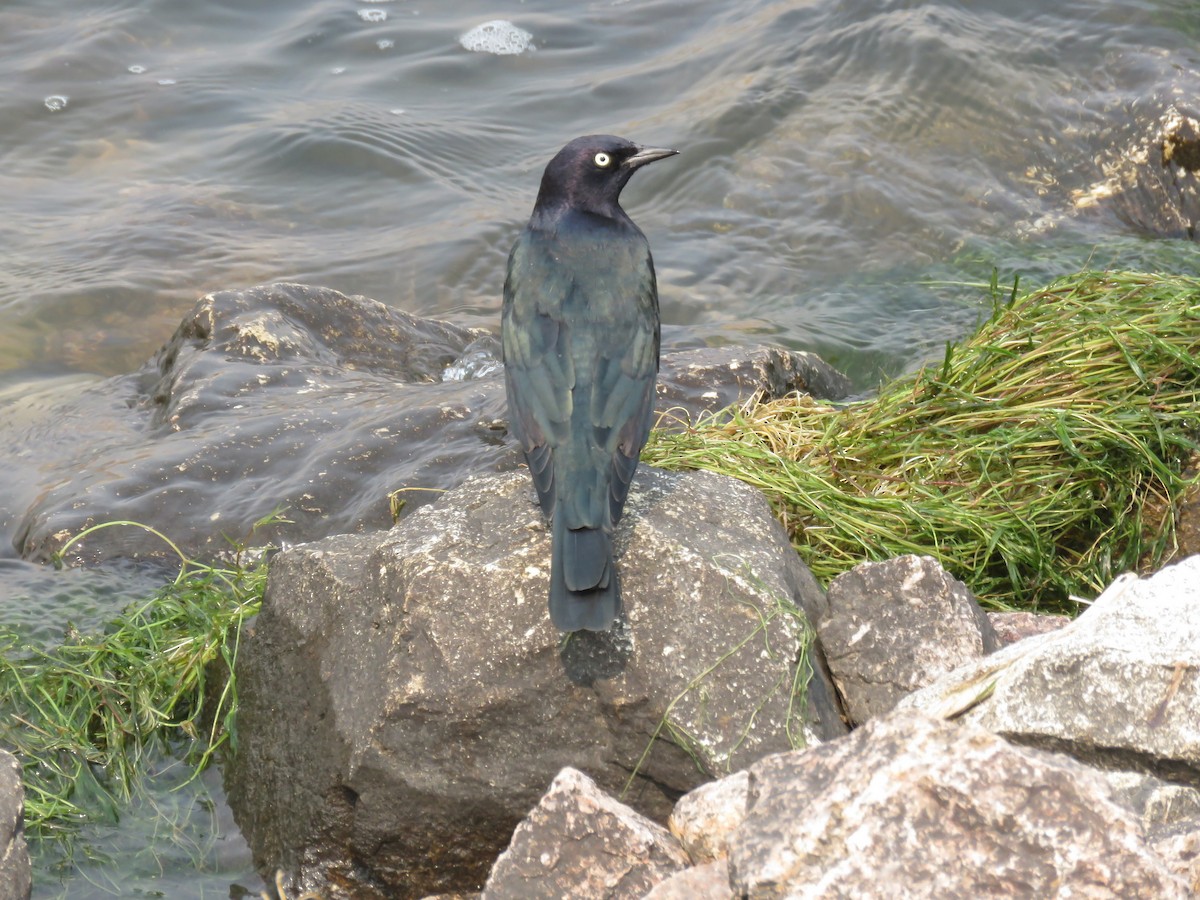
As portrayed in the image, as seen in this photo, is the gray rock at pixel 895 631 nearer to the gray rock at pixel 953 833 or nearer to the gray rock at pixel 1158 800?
the gray rock at pixel 1158 800

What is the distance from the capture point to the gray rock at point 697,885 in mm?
2369

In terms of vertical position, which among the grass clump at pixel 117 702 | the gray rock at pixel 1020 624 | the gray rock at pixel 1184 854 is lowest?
the grass clump at pixel 117 702

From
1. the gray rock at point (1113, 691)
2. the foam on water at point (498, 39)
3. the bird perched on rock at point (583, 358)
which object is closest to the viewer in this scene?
the gray rock at point (1113, 691)

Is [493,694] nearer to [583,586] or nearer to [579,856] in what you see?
[583,586]

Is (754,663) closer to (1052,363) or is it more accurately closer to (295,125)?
(1052,363)

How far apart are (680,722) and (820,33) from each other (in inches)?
349

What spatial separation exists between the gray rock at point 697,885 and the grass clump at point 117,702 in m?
1.96

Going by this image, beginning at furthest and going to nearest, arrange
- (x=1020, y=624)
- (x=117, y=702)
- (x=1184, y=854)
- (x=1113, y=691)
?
(x=117, y=702) → (x=1020, y=624) → (x=1113, y=691) → (x=1184, y=854)

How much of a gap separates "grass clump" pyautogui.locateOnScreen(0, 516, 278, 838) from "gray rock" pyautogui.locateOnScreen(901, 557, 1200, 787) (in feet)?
7.24

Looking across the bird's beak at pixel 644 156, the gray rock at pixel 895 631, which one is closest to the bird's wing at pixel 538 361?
the bird's beak at pixel 644 156

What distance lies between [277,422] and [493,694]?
9.48 feet

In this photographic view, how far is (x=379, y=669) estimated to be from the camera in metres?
3.38

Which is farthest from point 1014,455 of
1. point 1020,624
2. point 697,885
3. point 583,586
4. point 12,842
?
point 12,842

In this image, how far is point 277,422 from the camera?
19.2 ft
